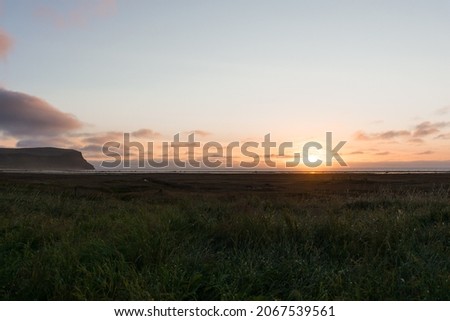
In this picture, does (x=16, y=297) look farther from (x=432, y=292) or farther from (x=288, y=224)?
(x=432, y=292)

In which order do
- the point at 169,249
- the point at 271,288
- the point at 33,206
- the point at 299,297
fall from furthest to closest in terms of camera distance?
1. the point at 33,206
2. the point at 169,249
3. the point at 271,288
4. the point at 299,297

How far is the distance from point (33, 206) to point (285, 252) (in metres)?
10.3

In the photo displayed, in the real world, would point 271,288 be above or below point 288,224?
below

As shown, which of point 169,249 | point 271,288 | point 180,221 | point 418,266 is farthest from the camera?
point 180,221

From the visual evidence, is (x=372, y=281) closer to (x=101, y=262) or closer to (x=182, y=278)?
(x=182, y=278)

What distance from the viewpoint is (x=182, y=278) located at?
4.73 metres

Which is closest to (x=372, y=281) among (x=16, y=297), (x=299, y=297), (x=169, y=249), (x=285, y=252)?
(x=299, y=297)

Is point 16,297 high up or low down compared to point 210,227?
down

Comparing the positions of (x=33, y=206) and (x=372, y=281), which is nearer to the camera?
(x=372, y=281)

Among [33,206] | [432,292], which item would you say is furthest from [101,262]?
[33,206]

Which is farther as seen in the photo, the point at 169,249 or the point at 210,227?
the point at 210,227

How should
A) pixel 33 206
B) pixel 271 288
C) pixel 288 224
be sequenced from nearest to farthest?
pixel 271 288 < pixel 288 224 < pixel 33 206

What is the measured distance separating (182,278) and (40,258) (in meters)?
2.33

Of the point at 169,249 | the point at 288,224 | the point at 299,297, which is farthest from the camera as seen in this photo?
the point at 288,224
